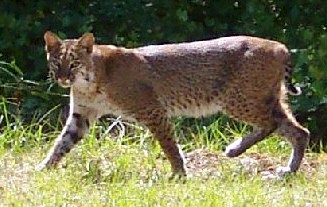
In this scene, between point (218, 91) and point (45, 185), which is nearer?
point (45, 185)

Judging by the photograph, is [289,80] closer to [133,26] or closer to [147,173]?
[147,173]

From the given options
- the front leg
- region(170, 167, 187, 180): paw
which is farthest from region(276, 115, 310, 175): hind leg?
the front leg

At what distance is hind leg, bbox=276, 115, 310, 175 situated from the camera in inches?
297

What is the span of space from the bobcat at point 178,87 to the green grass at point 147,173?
189mm

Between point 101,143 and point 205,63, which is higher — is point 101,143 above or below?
below

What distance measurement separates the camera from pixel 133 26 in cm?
976

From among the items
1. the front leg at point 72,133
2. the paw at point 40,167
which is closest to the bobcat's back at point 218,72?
the front leg at point 72,133

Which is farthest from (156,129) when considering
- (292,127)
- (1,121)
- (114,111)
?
(1,121)

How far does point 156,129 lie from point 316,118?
2104mm

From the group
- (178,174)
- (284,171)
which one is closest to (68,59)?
(178,174)

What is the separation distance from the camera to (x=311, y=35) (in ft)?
30.1

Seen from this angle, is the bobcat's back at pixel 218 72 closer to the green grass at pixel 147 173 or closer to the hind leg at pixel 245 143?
the hind leg at pixel 245 143

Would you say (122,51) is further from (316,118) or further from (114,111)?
(316,118)

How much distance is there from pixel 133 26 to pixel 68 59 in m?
2.60
